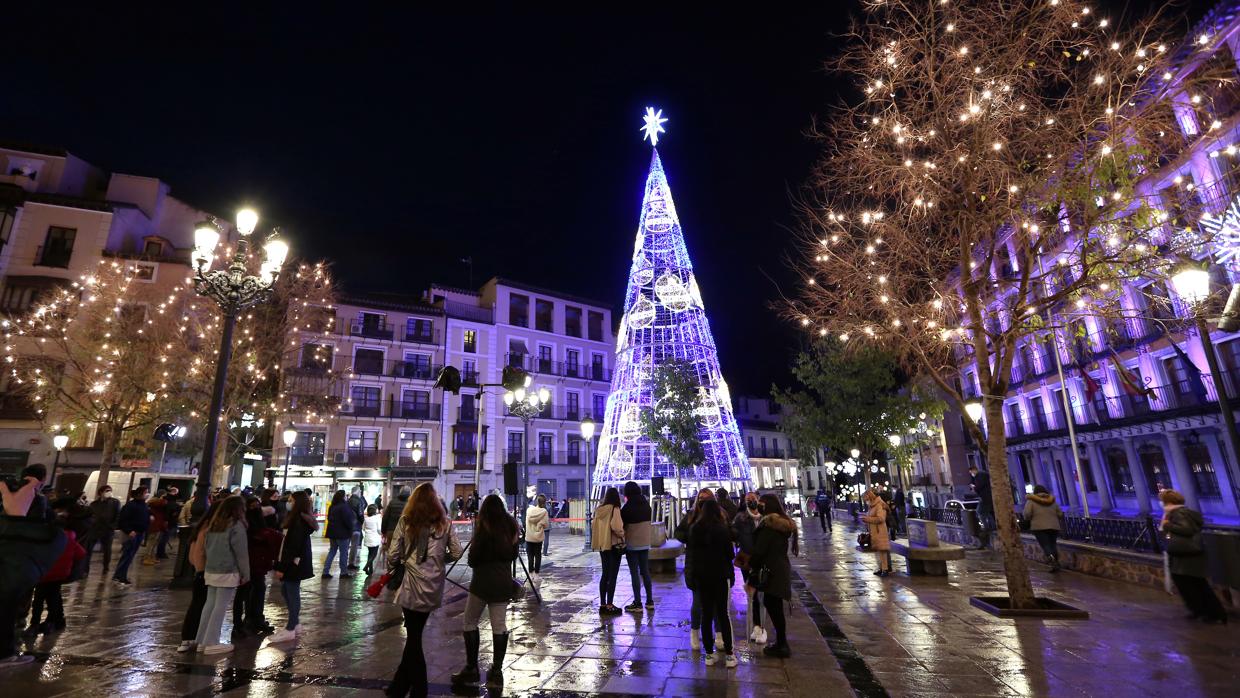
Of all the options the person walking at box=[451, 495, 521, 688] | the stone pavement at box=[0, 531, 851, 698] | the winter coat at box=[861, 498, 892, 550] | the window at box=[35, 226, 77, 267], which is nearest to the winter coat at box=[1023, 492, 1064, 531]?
the winter coat at box=[861, 498, 892, 550]

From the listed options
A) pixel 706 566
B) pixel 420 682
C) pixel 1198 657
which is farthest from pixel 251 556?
pixel 1198 657

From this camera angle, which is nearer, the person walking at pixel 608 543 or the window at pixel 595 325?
the person walking at pixel 608 543

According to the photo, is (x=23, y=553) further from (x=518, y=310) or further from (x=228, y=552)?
(x=518, y=310)

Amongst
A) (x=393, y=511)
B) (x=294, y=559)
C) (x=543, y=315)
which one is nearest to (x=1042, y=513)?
(x=393, y=511)

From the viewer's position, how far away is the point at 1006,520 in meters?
7.39

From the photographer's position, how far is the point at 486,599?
4.75m

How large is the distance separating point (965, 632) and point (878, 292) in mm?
4921

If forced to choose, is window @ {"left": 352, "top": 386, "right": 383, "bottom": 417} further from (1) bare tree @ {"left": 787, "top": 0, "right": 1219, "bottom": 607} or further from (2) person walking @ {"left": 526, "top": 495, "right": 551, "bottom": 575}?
(1) bare tree @ {"left": 787, "top": 0, "right": 1219, "bottom": 607}

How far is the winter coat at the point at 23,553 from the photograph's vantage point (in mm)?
5180

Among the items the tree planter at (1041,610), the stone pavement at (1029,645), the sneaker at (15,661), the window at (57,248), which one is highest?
the window at (57,248)

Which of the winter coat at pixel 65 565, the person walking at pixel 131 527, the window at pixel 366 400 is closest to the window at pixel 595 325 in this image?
the window at pixel 366 400

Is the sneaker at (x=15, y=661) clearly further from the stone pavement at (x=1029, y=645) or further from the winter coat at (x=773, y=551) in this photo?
the stone pavement at (x=1029, y=645)

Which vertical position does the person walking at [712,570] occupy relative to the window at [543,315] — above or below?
below

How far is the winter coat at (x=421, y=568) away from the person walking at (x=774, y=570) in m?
3.06
